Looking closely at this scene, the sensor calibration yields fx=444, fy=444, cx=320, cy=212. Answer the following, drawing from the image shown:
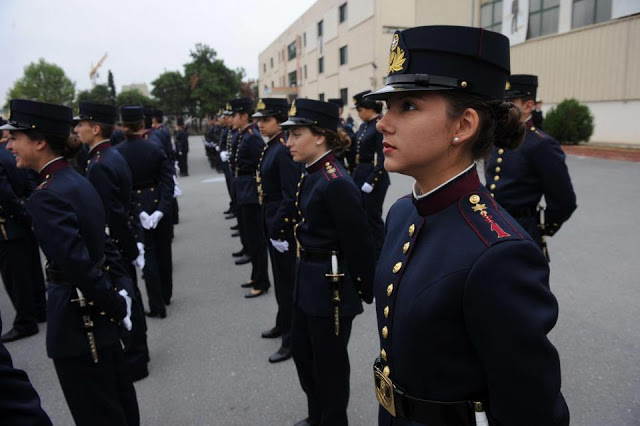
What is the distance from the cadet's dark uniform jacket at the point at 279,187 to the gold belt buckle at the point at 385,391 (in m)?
2.57

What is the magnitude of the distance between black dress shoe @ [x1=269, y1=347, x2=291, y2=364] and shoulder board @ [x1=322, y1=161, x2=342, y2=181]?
188 cm

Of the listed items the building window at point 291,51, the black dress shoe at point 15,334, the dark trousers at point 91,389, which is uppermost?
the building window at point 291,51

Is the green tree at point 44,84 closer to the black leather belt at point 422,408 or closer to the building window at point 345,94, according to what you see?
the building window at point 345,94

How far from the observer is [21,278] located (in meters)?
4.73

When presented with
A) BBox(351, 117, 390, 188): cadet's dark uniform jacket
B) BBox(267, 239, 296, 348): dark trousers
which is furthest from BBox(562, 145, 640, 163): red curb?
BBox(267, 239, 296, 348): dark trousers

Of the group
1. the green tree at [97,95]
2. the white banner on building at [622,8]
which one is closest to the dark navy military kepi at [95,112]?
the white banner on building at [622,8]

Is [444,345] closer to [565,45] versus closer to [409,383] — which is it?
[409,383]

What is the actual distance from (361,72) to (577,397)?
31.0 metres

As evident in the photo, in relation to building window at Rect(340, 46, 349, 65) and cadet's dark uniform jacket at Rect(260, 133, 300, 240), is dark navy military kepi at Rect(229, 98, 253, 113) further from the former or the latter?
building window at Rect(340, 46, 349, 65)

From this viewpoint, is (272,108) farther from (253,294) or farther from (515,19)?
(515,19)

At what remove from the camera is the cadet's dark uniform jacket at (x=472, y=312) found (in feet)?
3.88

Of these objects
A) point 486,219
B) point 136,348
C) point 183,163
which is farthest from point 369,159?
point 183,163

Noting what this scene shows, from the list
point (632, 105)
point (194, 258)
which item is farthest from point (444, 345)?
point (632, 105)

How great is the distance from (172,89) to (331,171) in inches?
2428
